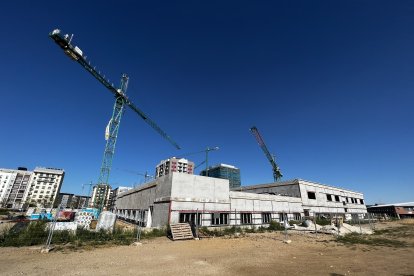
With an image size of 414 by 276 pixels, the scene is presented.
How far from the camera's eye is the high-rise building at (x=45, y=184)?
123 metres

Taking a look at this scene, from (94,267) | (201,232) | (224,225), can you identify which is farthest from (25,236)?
(224,225)

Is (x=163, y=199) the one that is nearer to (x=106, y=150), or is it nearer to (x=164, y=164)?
(x=106, y=150)

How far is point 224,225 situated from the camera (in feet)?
87.5

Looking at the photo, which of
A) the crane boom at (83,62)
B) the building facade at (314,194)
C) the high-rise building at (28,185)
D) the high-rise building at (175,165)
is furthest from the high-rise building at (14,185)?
the building facade at (314,194)

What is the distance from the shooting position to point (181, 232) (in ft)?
65.8

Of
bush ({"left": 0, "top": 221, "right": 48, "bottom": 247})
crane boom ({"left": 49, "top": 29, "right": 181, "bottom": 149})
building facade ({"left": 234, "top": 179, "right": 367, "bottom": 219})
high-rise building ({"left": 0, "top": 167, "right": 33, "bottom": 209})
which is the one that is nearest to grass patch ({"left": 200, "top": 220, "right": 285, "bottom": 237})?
building facade ({"left": 234, "top": 179, "right": 367, "bottom": 219})

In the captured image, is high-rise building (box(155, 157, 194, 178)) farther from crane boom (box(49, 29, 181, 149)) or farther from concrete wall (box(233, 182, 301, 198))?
concrete wall (box(233, 182, 301, 198))

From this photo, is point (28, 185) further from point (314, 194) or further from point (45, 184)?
point (314, 194)

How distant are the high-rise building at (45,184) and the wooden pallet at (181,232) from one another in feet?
444

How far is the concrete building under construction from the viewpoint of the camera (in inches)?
960

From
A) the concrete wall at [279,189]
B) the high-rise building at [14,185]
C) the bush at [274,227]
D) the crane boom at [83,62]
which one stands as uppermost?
the crane boom at [83,62]

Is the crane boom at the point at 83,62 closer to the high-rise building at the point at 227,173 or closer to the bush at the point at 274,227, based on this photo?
the bush at the point at 274,227

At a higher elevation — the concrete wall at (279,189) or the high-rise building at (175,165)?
the high-rise building at (175,165)

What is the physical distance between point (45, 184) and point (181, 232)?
146257 mm
